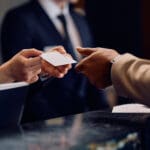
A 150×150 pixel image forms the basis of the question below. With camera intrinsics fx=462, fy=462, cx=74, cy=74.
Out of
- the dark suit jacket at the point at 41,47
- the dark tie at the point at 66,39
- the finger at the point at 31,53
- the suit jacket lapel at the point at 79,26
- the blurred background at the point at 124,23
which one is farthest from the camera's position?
the blurred background at the point at 124,23

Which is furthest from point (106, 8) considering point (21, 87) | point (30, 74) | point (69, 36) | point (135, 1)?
point (21, 87)

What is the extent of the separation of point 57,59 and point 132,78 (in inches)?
8.8

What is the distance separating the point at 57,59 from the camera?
1.32 metres

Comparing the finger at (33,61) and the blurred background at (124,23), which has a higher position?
the finger at (33,61)

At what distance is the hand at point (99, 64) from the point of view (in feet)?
4.38

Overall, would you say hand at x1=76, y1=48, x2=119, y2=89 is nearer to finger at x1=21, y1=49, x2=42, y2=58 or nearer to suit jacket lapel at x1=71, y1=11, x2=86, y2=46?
finger at x1=21, y1=49, x2=42, y2=58

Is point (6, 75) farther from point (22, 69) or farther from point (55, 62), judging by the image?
point (55, 62)

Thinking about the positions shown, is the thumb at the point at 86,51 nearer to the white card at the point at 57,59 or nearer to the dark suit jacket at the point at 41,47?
the white card at the point at 57,59

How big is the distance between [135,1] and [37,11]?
1.66 m

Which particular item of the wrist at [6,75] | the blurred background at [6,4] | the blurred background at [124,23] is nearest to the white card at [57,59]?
the wrist at [6,75]

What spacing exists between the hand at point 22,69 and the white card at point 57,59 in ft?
0.63

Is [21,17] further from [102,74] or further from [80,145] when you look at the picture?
[80,145]

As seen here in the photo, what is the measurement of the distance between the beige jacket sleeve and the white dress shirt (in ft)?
4.00

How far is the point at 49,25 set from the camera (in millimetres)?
2486
